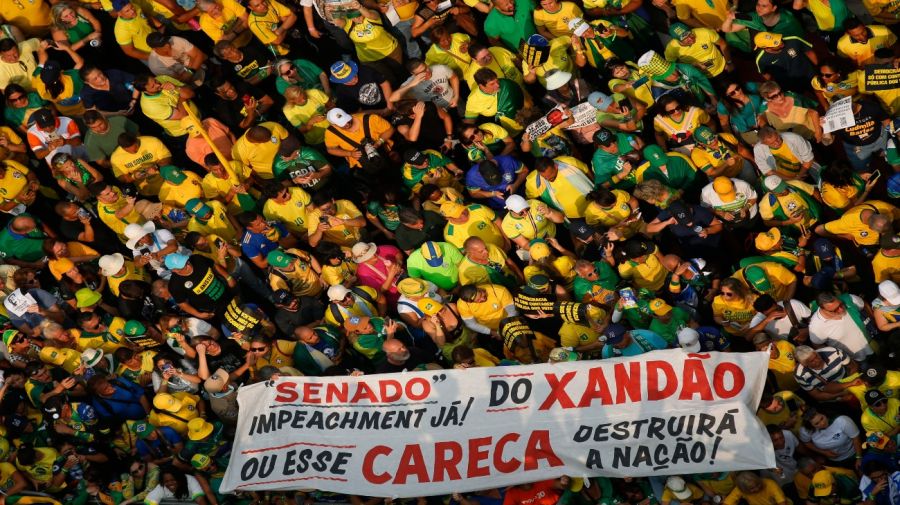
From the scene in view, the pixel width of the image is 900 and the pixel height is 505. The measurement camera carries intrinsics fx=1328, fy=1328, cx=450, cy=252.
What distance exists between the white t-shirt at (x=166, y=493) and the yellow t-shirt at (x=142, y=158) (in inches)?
141

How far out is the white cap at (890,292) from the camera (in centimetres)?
1230

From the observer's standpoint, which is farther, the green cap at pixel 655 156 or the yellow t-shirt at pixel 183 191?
the yellow t-shirt at pixel 183 191

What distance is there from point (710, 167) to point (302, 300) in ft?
14.6

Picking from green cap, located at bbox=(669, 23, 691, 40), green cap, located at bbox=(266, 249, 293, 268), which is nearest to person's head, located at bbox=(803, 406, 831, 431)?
green cap, located at bbox=(669, 23, 691, 40)

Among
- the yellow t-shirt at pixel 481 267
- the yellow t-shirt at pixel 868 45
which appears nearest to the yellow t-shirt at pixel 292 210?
the yellow t-shirt at pixel 481 267

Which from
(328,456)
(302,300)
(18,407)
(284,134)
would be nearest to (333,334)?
(302,300)

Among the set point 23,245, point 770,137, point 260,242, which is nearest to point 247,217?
point 260,242

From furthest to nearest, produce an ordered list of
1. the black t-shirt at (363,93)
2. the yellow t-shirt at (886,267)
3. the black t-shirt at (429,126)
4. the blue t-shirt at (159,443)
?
the black t-shirt at (363,93)
the black t-shirt at (429,126)
the blue t-shirt at (159,443)
the yellow t-shirt at (886,267)

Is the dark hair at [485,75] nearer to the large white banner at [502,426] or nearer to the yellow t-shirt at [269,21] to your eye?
the yellow t-shirt at [269,21]

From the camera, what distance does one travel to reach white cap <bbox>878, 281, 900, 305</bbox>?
484 inches

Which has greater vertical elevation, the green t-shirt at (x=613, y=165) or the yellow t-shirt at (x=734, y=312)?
the green t-shirt at (x=613, y=165)

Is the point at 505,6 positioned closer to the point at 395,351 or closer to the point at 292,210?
the point at 292,210

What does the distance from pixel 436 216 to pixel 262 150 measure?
214 cm

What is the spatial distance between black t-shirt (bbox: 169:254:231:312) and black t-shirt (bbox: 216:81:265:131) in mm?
1813
